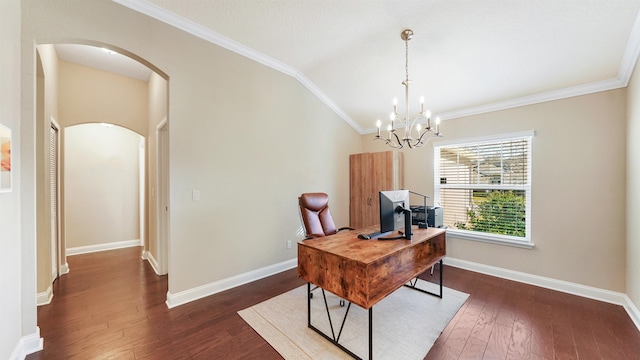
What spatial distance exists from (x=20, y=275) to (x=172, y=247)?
100 cm

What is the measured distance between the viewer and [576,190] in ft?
9.25

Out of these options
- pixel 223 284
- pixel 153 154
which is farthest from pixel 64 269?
pixel 223 284

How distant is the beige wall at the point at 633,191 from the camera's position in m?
2.21

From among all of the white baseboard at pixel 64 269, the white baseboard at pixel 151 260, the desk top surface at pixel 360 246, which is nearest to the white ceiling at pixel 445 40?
the desk top surface at pixel 360 246

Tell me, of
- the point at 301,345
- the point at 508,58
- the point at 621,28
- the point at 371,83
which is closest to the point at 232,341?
the point at 301,345

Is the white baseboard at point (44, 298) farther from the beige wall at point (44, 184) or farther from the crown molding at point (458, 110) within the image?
the crown molding at point (458, 110)

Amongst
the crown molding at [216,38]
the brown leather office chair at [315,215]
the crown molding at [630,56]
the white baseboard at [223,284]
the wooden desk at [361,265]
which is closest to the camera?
the wooden desk at [361,265]

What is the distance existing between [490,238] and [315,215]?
2508 millimetres

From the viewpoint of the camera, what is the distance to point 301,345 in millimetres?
1926

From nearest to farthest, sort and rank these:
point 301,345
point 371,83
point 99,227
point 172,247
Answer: point 301,345 < point 172,247 < point 371,83 < point 99,227

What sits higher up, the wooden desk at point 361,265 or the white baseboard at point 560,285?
the wooden desk at point 361,265

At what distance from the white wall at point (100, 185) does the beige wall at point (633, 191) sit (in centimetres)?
735

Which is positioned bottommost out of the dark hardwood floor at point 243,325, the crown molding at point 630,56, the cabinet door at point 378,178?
the dark hardwood floor at point 243,325

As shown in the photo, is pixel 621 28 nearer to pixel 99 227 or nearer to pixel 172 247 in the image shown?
pixel 172 247
